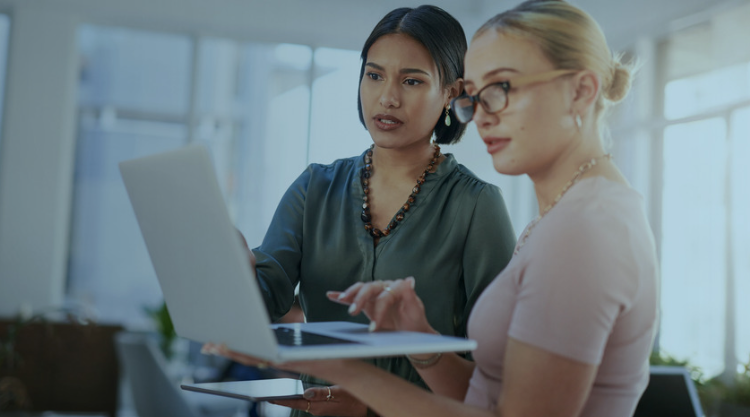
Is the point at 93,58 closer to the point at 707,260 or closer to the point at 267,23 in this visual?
the point at 267,23

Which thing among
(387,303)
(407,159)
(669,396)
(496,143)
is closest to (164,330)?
(669,396)

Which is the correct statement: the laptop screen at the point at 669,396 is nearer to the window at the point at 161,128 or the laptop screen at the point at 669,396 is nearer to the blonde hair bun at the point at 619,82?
the blonde hair bun at the point at 619,82

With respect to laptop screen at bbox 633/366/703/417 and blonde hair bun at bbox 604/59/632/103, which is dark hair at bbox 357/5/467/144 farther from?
laptop screen at bbox 633/366/703/417

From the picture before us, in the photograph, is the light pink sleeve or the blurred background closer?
the light pink sleeve

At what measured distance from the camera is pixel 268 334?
856 mm

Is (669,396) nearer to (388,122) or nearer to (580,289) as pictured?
(388,122)

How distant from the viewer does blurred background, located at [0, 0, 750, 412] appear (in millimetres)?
5672

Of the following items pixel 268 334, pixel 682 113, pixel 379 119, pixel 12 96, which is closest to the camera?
pixel 268 334

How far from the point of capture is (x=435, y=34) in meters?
1.54

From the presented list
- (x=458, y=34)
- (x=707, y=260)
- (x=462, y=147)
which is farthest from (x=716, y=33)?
(x=458, y=34)

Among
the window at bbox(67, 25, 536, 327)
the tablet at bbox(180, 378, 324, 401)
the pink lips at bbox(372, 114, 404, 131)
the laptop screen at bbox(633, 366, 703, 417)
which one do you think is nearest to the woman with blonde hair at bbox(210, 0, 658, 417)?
the tablet at bbox(180, 378, 324, 401)

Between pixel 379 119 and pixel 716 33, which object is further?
pixel 716 33

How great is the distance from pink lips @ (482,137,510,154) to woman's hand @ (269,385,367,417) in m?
0.57

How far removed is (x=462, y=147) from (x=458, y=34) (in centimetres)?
479
